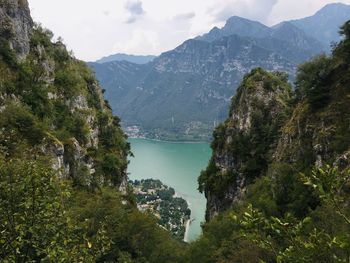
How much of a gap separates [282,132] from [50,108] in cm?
2596

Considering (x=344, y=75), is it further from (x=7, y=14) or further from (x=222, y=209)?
(x=7, y=14)

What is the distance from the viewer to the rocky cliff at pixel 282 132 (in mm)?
34031

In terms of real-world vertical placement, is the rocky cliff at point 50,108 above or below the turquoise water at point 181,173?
above

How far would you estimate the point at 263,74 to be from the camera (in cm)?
5778

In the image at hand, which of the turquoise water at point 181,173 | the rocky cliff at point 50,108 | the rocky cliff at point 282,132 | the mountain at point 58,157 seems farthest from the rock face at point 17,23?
the turquoise water at point 181,173

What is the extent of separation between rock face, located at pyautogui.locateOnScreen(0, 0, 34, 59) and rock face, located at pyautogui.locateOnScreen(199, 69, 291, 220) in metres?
28.9

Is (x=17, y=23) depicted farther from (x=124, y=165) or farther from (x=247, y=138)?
(x=247, y=138)

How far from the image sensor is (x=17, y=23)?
45344 millimetres

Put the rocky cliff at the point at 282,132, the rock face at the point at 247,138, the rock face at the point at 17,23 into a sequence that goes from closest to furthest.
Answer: the rocky cliff at the point at 282,132 < the rock face at the point at 17,23 < the rock face at the point at 247,138

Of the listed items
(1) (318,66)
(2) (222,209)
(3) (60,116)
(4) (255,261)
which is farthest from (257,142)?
(4) (255,261)

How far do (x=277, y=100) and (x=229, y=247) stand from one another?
2986cm

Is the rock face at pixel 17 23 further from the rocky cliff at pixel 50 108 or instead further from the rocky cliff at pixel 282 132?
the rocky cliff at pixel 282 132

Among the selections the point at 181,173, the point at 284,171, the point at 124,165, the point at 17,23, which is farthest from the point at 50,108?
the point at 181,173

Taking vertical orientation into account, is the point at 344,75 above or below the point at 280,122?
above
